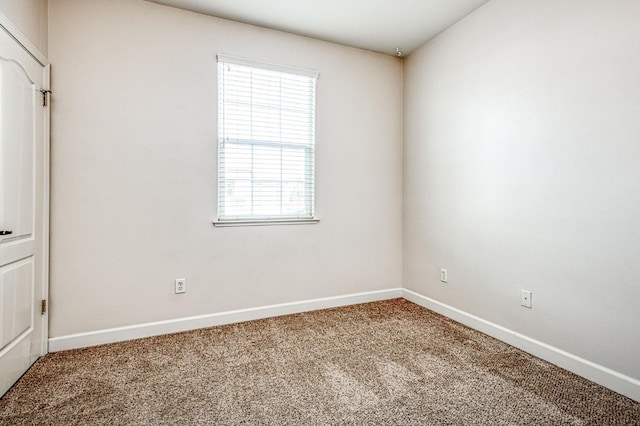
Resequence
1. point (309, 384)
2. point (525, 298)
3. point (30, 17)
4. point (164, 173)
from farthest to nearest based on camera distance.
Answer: point (164, 173) → point (525, 298) → point (30, 17) → point (309, 384)

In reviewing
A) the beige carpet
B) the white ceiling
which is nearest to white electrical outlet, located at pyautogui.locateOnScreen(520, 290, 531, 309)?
the beige carpet

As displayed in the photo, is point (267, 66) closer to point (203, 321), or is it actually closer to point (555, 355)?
point (203, 321)

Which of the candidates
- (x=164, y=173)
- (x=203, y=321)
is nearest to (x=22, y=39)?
(x=164, y=173)

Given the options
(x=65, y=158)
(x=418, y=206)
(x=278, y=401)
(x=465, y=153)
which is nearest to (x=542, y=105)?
(x=465, y=153)

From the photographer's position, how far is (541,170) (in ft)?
7.48

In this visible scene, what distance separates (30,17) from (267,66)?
1.64m

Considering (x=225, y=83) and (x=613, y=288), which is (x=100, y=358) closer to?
(x=225, y=83)

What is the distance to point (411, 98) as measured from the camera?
3529mm

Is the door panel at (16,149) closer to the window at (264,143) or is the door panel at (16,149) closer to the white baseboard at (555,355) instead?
the window at (264,143)

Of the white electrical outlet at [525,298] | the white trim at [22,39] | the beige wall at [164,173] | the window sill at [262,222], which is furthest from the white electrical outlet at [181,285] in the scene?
the white electrical outlet at [525,298]

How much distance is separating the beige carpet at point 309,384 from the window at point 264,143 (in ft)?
3.67

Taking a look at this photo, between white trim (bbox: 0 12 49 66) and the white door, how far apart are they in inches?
1.0

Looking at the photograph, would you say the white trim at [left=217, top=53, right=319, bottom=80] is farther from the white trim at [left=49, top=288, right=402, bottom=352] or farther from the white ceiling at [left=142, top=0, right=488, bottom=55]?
the white trim at [left=49, top=288, right=402, bottom=352]

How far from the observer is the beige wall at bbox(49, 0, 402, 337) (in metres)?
2.44
